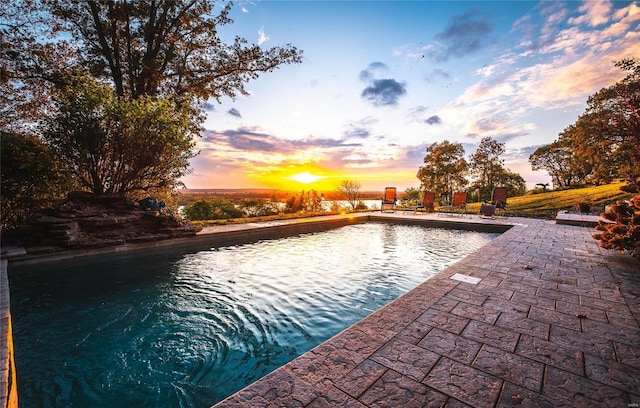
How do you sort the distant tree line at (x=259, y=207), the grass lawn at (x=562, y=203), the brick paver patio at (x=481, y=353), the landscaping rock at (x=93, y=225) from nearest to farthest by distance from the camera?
the brick paver patio at (x=481, y=353)
the landscaping rock at (x=93, y=225)
the grass lawn at (x=562, y=203)
the distant tree line at (x=259, y=207)

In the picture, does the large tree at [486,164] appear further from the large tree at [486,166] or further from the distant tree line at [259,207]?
the distant tree line at [259,207]

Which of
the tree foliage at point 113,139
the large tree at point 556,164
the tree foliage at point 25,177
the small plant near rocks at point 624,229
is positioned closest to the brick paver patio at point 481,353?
the small plant near rocks at point 624,229

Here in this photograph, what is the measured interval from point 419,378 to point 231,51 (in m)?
11.9

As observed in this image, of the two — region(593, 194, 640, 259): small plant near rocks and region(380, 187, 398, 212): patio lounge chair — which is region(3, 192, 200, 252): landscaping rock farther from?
region(380, 187, 398, 212): patio lounge chair

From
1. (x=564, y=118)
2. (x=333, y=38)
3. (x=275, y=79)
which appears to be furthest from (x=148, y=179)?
(x=564, y=118)

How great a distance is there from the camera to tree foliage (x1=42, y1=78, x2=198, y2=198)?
5.98m

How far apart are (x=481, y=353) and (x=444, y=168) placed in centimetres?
2105

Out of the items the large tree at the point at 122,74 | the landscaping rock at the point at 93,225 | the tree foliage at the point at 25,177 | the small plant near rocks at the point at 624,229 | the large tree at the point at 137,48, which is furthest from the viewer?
the large tree at the point at 137,48

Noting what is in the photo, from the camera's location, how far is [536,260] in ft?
15.1

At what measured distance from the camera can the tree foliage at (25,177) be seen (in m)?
5.62

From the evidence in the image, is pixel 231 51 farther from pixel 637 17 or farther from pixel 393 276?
pixel 637 17

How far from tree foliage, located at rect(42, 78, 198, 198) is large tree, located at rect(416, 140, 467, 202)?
61.9 feet

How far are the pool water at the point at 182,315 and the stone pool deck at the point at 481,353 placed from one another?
60 cm

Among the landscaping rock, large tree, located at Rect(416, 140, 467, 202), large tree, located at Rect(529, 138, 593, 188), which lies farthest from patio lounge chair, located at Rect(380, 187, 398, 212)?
large tree, located at Rect(529, 138, 593, 188)
